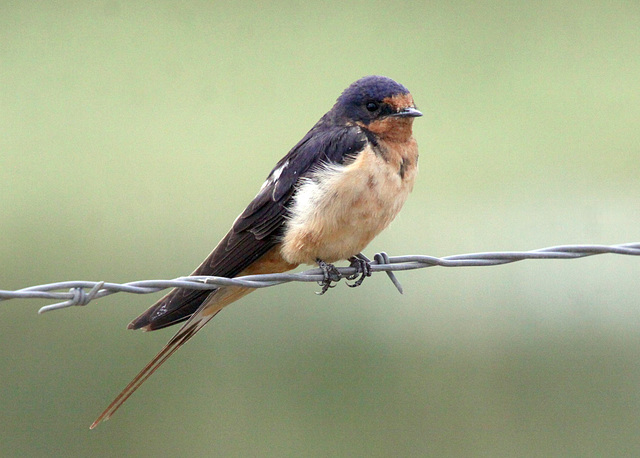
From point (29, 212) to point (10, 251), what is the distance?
1987 mm

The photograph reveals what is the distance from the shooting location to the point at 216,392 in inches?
292

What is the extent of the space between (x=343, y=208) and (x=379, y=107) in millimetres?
529

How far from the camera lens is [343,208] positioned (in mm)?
3473

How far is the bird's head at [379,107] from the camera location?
367 cm

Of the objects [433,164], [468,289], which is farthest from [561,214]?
[433,164]

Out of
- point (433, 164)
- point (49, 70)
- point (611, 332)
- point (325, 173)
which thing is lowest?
point (611, 332)

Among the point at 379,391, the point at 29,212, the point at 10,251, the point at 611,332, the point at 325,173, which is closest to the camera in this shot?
the point at 325,173

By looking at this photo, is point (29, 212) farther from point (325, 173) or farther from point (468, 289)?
point (325, 173)

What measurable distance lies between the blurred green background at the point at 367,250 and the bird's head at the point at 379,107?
3.20 meters

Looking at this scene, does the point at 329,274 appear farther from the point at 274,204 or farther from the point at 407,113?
the point at 407,113

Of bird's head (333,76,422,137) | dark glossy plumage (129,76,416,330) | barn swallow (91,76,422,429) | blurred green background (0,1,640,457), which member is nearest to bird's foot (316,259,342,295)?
barn swallow (91,76,422,429)

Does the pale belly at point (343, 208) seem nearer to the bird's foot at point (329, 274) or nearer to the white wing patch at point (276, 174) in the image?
the bird's foot at point (329, 274)

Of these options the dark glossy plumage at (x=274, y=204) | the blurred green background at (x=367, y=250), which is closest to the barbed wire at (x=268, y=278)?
the dark glossy plumage at (x=274, y=204)

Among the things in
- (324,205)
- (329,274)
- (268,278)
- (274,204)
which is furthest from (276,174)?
(268,278)
